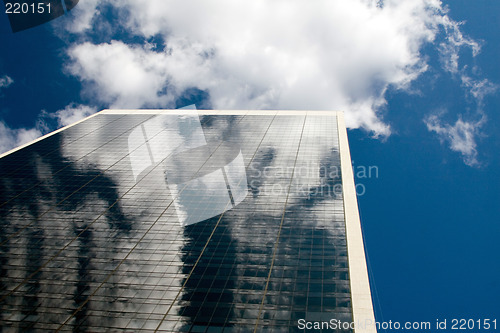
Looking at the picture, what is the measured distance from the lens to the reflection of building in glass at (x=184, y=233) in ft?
195

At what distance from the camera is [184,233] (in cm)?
7706

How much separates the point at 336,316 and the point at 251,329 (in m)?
10.5

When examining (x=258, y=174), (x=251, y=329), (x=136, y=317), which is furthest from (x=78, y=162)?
(x=251, y=329)

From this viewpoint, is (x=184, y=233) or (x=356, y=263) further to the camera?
(x=184, y=233)

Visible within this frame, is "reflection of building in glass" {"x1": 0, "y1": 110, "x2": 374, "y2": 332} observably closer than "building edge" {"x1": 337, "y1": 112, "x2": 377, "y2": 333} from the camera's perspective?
No

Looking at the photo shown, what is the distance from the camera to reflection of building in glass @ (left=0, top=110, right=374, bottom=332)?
59.6m

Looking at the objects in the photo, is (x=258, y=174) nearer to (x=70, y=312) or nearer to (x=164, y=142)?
(x=164, y=142)

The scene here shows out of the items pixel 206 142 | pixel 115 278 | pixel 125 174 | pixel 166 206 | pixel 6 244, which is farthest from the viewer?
pixel 206 142

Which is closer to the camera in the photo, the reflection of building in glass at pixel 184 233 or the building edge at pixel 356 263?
Answer: the building edge at pixel 356 263

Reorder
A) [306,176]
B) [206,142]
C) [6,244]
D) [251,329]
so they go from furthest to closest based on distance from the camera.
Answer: [206,142]
[306,176]
[6,244]
[251,329]

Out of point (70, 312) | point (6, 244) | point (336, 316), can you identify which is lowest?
point (336, 316)

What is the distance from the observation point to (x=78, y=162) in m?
107

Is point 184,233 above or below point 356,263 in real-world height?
above

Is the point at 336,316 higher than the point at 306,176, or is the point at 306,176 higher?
the point at 306,176
